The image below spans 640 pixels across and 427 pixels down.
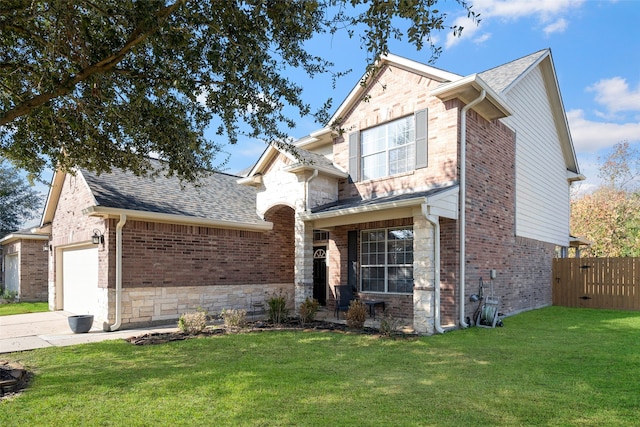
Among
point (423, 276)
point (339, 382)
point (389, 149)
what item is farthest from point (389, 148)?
point (339, 382)

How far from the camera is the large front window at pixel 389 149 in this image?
34.9ft

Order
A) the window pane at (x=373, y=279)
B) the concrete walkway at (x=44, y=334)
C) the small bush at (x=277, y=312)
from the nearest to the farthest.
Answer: the concrete walkway at (x=44, y=334) < the small bush at (x=277, y=312) < the window pane at (x=373, y=279)

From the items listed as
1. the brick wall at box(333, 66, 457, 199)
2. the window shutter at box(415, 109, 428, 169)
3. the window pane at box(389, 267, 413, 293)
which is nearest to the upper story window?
the window shutter at box(415, 109, 428, 169)

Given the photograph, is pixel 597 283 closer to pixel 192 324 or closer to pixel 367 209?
pixel 367 209

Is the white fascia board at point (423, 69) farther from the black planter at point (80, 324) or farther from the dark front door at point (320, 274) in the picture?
the black planter at point (80, 324)

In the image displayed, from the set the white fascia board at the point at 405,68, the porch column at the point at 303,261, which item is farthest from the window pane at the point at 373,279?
the white fascia board at the point at 405,68

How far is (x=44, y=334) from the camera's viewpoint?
30.3 feet

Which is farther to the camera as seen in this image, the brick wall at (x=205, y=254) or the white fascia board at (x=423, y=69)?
the brick wall at (x=205, y=254)

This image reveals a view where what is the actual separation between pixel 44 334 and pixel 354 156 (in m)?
9.44

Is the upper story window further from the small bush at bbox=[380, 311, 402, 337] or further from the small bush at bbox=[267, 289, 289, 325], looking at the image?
the small bush at bbox=[267, 289, 289, 325]

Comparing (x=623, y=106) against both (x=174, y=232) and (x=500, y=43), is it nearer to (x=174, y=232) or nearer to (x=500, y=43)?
(x=500, y=43)

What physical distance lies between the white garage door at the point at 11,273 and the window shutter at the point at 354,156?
55.8ft

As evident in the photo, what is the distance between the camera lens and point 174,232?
10953mm

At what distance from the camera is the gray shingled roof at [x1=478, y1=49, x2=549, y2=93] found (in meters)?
11.5
